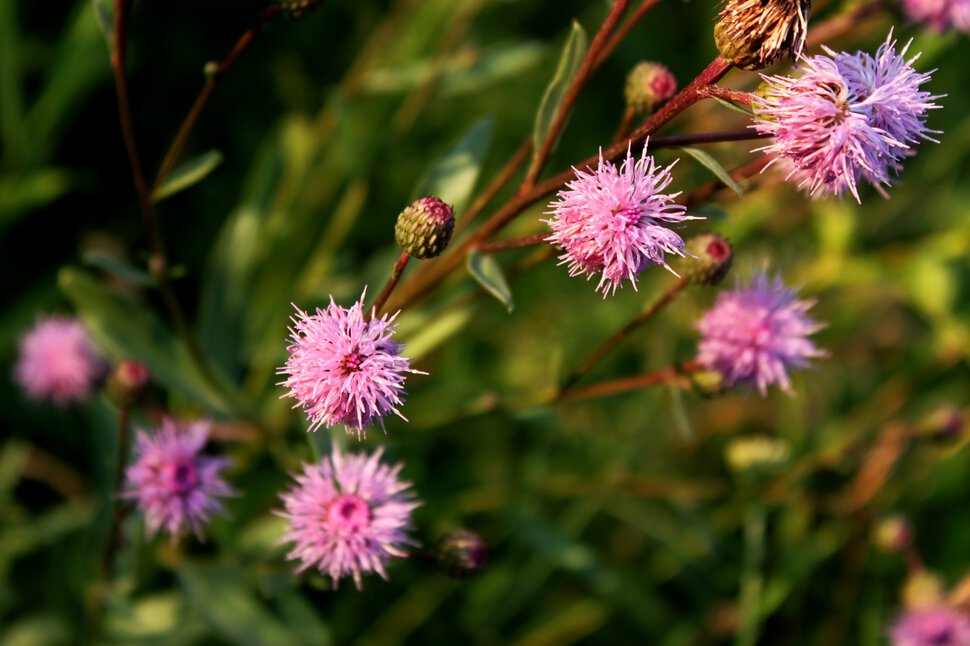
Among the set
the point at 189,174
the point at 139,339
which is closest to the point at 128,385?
the point at 139,339

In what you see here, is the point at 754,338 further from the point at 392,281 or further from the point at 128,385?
the point at 128,385

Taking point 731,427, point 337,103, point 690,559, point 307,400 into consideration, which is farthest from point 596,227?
point 731,427

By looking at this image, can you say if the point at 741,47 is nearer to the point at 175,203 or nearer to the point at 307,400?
the point at 307,400

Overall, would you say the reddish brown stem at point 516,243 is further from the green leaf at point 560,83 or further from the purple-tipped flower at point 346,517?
the purple-tipped flower at point 346,517

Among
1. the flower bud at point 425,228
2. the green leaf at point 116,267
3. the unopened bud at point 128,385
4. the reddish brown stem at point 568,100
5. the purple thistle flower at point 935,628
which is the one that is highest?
the green leaf at point 116,267

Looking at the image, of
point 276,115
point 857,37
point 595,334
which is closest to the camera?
point 857,37

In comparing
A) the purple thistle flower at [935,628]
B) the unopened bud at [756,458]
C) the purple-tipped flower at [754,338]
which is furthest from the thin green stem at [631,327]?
the purple thistle flower at [935,628]

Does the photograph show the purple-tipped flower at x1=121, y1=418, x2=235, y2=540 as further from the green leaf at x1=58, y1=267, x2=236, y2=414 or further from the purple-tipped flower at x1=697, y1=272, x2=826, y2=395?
the purple-tipped flower at x1=697, y1=272, x2=826, y2=395
